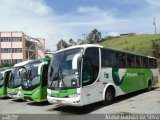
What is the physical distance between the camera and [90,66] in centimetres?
1282

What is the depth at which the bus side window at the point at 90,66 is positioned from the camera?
40.7 ft

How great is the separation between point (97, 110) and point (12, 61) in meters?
63.2

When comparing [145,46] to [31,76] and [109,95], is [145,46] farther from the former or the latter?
→ [109,95]

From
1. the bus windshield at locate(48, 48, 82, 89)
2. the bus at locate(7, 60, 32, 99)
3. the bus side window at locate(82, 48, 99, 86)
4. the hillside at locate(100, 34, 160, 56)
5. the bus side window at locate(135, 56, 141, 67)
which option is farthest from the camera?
the hillside at locate(100, 34, 160, 56)

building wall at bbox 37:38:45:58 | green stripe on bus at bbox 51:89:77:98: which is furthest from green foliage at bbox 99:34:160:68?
green stripe on bus at bbox 51:89:77:98

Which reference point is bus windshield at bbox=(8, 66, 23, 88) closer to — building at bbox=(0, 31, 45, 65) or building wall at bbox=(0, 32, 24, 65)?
building at bbox=(0, 31, 45, 65)

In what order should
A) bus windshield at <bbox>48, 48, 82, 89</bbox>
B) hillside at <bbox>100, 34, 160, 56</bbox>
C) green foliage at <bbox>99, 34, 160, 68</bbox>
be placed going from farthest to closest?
hillside at <bbox>100, 34, 160, 56</bbox> < green foliage at <bbox>99, 34, 160, 68</bbox> < bus windshield at <bbox>48, 48, 82, 89</bbox>

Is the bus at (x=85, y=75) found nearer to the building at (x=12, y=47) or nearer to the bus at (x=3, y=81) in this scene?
the bus at (x=3, y=81)

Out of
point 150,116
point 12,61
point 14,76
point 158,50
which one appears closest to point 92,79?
point 150,116

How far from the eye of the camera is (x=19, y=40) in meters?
74.1

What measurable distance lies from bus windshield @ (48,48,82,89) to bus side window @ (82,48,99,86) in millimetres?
345

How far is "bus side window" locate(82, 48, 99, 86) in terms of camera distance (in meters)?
12.4

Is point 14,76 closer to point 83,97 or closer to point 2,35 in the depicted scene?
point 83,97

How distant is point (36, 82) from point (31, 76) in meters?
0.60
